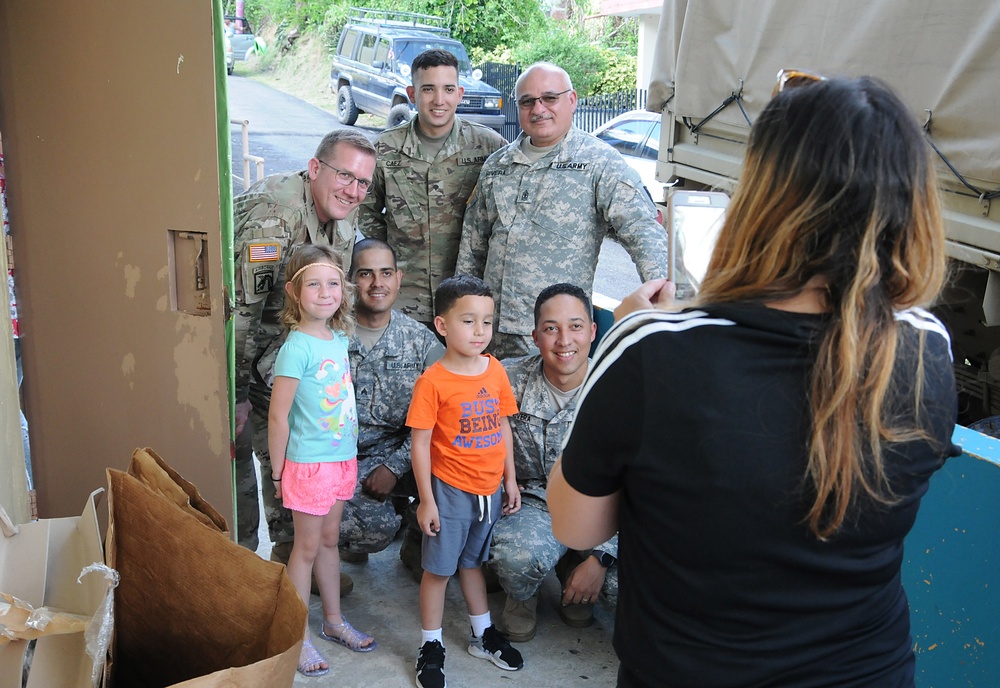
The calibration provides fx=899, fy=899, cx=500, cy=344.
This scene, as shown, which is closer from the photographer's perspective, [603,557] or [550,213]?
[603,557]

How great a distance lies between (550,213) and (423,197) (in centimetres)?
60

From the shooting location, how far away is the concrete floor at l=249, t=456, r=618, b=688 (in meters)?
2.73

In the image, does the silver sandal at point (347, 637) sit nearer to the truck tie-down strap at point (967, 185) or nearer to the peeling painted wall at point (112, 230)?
the peeling painted wall at point (112, 230)

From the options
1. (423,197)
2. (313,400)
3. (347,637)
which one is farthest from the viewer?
(423,197)

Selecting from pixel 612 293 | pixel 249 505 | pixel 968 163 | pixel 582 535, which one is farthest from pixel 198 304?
pixel 612 293

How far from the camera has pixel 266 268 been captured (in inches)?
118

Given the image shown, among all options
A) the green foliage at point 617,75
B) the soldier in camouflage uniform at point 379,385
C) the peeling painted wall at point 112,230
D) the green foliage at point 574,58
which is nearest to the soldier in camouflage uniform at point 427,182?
the soldier in camouflage uniform at point 379,385

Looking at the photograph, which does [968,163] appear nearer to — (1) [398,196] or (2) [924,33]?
(2) [924,33]

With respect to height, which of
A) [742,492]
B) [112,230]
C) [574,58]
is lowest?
[574,58]

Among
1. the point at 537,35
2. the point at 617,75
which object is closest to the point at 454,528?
the point at 617,75

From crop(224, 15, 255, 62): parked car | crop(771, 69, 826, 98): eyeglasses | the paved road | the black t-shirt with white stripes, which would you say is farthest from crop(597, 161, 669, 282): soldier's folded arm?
crop(224, 15, 255, 62): parked car

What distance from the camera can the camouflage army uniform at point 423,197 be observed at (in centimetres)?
375

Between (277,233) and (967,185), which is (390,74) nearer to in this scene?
(277,233)

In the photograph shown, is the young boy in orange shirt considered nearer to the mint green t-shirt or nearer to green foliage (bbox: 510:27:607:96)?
the mint green t-shirt
